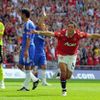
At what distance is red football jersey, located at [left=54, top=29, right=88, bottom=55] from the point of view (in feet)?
56.1

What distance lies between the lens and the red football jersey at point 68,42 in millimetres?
17084

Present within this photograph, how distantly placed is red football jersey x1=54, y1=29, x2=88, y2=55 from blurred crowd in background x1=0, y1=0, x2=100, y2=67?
14356 mm

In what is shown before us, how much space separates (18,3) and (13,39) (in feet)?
16.3

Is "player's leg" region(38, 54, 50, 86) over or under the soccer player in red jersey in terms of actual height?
under

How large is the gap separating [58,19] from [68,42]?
20.0 metres

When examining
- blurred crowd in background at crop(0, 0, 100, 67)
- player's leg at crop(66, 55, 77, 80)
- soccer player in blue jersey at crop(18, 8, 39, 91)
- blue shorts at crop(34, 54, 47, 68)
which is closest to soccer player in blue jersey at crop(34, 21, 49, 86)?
blue shorts at crop(34, 54, 47, 68)

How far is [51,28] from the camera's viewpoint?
3634 cm

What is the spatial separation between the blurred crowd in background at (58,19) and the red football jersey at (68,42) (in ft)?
47.1

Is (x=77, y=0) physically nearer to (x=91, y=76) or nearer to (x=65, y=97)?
(x=91, y=76)

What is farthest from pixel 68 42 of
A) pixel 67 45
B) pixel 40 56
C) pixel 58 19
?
pixel 58 19

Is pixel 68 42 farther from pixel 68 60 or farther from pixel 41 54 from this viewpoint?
pixel 41 54

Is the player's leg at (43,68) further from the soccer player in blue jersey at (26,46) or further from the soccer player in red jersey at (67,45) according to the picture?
the soccer player in red jersey at (67,45)

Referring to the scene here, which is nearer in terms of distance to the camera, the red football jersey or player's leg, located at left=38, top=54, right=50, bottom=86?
the red football jersey

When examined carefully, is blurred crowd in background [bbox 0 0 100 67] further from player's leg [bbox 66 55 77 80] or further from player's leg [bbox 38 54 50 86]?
player's leg [bbox 66 55 77 80]
